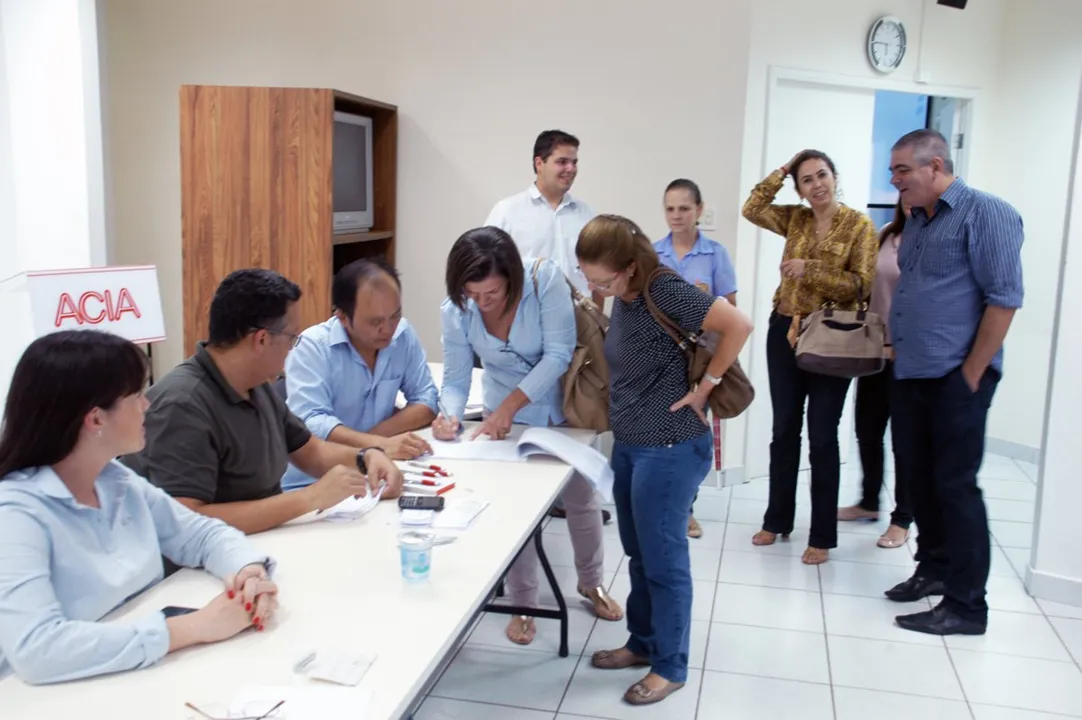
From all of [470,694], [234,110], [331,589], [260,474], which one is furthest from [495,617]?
[234,110]

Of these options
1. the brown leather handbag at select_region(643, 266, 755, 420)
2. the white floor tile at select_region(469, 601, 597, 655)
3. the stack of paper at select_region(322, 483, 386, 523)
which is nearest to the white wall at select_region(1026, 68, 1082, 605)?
the brown leather handbag at select_region(643, 266, 755, 420)

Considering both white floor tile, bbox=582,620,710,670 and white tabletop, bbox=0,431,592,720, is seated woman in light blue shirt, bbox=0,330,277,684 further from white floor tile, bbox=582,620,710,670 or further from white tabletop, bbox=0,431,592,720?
white floor tile, bbox=582,620,710,670

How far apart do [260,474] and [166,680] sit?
766 millimetres

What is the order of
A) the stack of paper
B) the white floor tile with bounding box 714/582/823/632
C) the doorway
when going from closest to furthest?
the stack of paper → the white floor tile with bounding box 714/582/823/632 → the doorway

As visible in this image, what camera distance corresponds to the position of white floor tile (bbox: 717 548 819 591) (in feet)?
11.8

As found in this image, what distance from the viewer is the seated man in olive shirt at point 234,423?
1944 millimetres

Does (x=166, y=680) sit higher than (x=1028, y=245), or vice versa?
(x=1028, y=245)

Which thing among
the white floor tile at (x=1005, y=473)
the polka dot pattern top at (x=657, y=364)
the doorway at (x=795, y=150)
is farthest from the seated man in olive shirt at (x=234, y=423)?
the white floor tile at (x=1005, y=473)

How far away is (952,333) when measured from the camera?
3.03m

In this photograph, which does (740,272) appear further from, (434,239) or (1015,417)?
(1015,417)

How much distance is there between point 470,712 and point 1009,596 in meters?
2.11

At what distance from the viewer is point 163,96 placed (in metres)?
4.96

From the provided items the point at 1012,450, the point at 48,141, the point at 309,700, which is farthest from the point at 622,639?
the point at 1012,450

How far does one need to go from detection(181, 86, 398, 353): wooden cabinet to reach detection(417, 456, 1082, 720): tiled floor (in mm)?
1728
